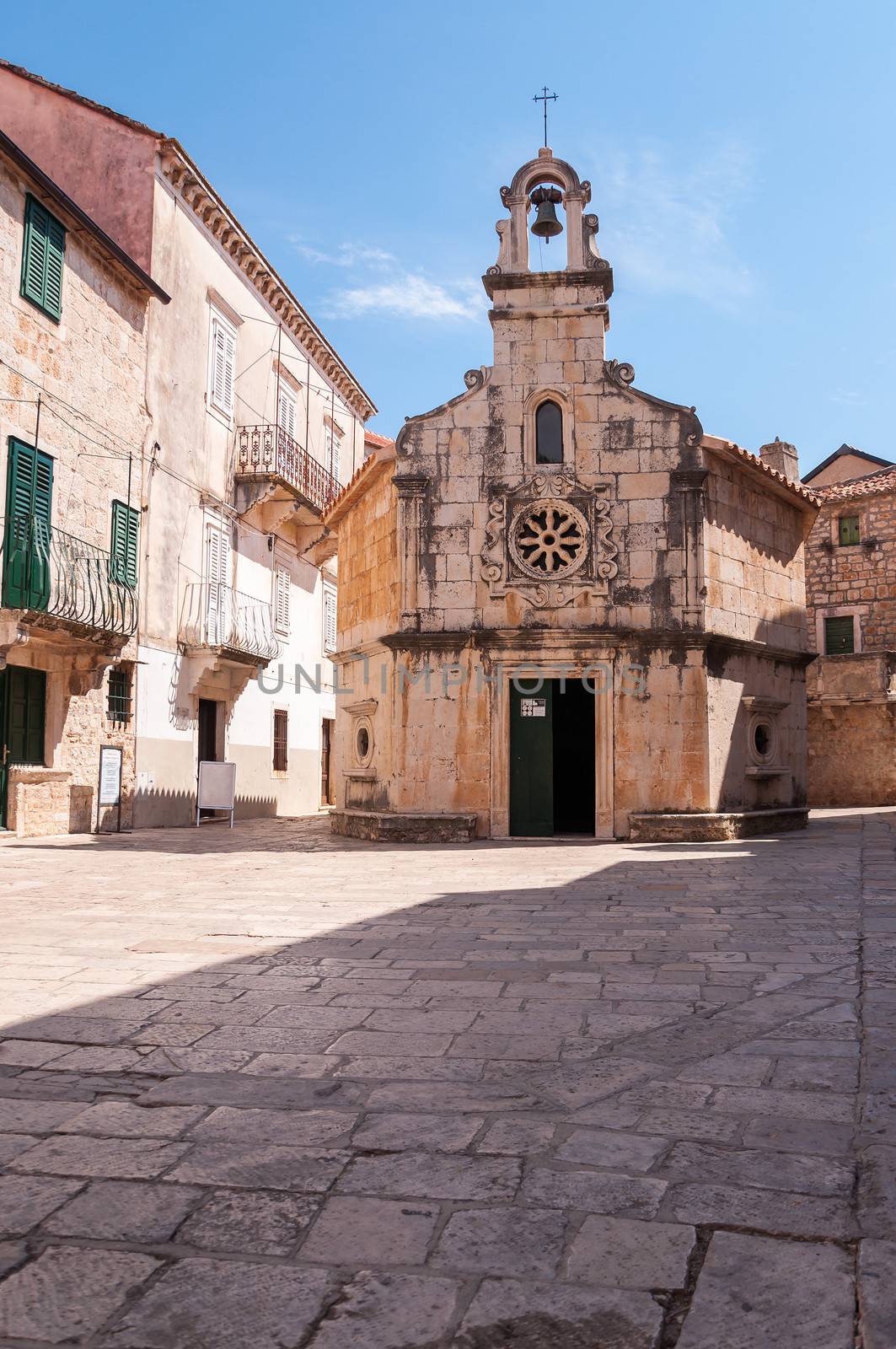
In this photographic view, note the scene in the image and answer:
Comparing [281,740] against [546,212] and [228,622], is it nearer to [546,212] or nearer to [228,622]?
[228,622]

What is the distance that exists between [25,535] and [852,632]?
2544cm

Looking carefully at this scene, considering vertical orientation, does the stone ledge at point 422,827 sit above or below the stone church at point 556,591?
below

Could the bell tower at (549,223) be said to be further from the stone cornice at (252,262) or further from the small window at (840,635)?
the small window at (840,635)

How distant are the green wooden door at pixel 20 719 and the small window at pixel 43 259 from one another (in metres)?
5.41

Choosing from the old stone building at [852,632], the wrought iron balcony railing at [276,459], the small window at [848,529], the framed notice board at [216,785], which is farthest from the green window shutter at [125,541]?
the small window at [848,529]

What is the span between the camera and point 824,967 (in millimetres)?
5793

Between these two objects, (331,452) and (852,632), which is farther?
(852,632)

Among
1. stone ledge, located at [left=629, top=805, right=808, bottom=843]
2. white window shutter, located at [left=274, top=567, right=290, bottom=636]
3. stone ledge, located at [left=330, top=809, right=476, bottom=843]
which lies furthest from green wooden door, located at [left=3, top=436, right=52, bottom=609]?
white window shutter, located at [left=274, top=567, right=290, bottom=636]

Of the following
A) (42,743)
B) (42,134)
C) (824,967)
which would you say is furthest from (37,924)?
(42,134)

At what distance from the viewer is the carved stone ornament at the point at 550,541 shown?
15.4 metres

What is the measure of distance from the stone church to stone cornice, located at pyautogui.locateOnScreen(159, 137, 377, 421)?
6.57m

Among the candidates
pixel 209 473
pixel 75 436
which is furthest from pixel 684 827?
pixel 209 473

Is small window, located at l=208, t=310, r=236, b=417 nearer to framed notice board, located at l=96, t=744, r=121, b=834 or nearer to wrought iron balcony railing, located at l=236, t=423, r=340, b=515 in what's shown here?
wrought iron balcony railing, located at l=236, t=423, r=340, b=515

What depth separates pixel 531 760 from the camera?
1545cm
